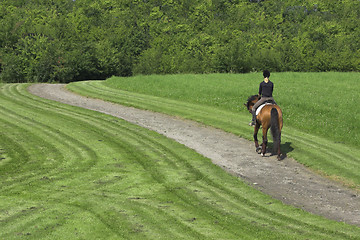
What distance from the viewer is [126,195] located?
13305mm

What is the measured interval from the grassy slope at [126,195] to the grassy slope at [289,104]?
504 cm

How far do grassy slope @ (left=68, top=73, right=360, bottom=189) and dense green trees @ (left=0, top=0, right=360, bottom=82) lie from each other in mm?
24662

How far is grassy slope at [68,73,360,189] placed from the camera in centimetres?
1988

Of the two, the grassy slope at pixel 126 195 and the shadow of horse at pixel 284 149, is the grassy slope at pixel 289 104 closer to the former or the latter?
the shadow of horse at pixel 284 149

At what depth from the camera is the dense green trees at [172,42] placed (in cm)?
7225

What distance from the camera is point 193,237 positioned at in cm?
1016

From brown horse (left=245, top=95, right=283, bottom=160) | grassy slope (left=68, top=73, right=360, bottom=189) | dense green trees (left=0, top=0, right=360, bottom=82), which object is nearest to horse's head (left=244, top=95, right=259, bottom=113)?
brown horse (left=245, top=95, right=283, bottom=160)

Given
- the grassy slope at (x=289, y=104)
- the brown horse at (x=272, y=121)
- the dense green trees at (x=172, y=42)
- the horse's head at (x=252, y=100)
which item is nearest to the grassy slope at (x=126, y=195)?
the brown horse at (x=272, y=121)

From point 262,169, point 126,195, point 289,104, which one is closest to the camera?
point 126,195

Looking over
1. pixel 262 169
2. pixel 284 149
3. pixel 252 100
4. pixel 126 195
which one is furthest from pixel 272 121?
pixel 126 195

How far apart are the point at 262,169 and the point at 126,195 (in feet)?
21.7

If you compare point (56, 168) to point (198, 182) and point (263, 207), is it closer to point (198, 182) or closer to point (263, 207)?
point (198, 182)

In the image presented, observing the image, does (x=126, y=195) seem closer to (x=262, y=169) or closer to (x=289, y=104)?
(x=262, y=169)

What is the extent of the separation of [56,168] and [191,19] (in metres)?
170
